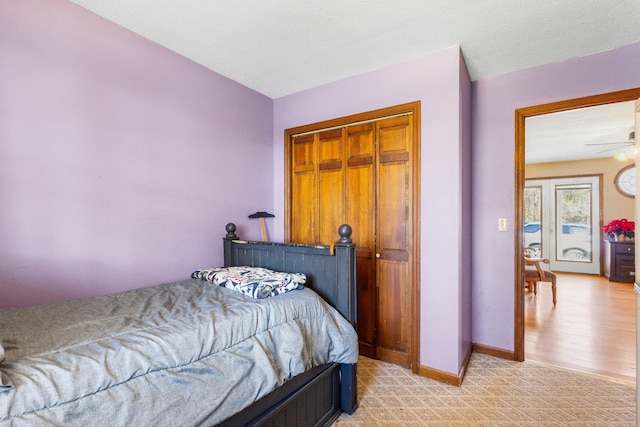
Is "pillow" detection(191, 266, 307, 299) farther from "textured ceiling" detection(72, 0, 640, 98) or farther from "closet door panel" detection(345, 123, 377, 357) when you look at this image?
"textured ceiling" detection(72, 0, 640, 98)

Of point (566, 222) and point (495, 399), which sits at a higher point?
→ point (566, 222)

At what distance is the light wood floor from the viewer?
2.55 meters

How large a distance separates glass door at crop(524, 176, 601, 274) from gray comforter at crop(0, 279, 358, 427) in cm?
732

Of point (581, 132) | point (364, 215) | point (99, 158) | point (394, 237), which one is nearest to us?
point (99, 158)

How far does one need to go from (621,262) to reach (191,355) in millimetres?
7737

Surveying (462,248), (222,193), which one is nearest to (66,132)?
(222,193)

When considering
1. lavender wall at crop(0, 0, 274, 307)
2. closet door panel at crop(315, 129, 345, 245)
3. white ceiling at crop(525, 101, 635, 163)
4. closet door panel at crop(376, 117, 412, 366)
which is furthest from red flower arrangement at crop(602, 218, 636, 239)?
lavender wall at crop(0, 0, 274, 307)

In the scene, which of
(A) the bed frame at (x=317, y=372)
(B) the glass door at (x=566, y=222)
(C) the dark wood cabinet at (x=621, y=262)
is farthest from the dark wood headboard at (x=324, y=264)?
(B) the glass door at (x=566, y=222)

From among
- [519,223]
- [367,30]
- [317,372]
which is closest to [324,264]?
[317,372]

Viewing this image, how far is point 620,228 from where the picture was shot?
586cm

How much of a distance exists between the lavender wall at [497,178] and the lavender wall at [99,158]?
2.39 meters

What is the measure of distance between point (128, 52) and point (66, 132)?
0.72m

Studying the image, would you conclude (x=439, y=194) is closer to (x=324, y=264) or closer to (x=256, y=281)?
(x=324, y=264)

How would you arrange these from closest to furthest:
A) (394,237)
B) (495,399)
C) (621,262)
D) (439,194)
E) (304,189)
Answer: (495,399) < (439,194) < (394,237) < (304,189) < (621,262)
